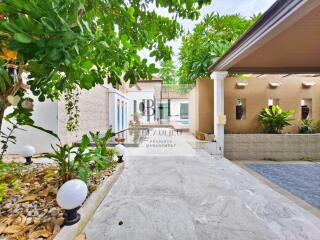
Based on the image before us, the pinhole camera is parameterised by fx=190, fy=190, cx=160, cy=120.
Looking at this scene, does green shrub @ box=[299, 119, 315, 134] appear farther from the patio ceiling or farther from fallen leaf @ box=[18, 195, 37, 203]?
fallen leaf @ box=[18, 195, 37, 203]

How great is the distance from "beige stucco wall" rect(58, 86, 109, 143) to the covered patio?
5229 mm

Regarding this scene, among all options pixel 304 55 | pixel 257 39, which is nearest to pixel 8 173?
pixel 257 39

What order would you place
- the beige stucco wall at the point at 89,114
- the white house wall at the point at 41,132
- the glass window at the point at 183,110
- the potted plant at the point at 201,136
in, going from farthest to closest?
the glass window at the point at 183,110
the potted plant at the point at 201,136
the beige stucco wall at the point at 89,114
the white house wall at the point at 41,132

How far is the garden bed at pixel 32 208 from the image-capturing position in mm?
1868

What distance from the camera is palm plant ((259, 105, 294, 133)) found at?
739cm

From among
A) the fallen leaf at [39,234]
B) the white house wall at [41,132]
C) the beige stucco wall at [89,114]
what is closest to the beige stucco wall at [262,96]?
the beige stucco wall at [89,114]

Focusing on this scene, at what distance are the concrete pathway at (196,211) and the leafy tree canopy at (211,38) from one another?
651cm

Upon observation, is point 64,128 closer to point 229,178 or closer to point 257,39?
point 229,178

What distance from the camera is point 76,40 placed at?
972mm

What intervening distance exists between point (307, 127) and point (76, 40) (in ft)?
30.2

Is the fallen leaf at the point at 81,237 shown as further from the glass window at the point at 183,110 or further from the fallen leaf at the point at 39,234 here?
the glass window at the point at 183,110

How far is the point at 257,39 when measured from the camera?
3.83 meters

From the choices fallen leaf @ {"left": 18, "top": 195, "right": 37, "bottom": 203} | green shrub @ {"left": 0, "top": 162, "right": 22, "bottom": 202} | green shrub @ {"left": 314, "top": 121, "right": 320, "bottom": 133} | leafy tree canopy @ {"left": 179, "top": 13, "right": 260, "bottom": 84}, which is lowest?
fallen leaf @ {"left": 18, "top": 195, "right": 37, "bottom": 203}

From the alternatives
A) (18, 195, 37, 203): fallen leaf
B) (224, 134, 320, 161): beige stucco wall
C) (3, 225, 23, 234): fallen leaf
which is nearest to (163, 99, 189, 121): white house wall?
(224, 134, 320, 161): beige stucco wall
